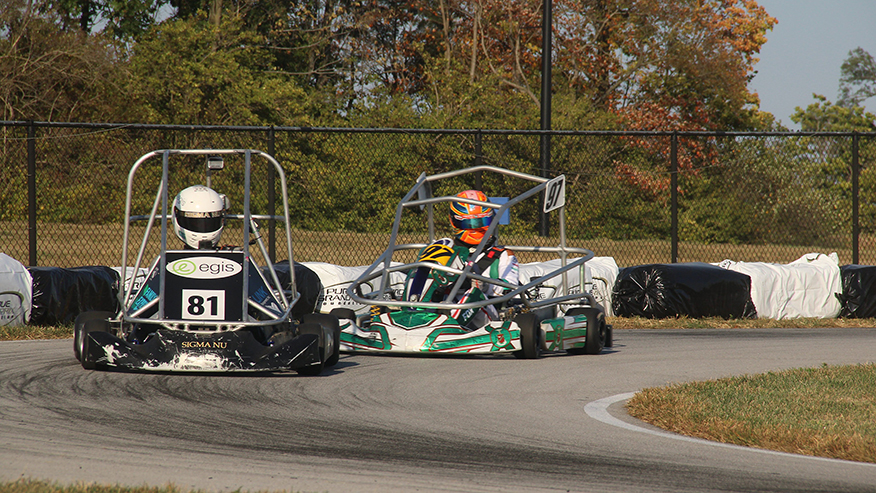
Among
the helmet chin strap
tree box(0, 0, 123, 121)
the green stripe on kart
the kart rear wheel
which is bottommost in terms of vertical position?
the green stripe on kart

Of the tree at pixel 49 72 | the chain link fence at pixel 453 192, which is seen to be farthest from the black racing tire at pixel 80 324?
the tree at pixel 49 72

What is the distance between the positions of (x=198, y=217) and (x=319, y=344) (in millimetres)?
1374

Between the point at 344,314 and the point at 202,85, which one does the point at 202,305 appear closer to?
the point at 344,314

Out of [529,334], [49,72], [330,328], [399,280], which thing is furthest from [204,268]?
[49,72]

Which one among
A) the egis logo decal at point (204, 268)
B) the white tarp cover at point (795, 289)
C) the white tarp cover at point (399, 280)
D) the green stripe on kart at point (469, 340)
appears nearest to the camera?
the egis logo decal at point (204, 268)

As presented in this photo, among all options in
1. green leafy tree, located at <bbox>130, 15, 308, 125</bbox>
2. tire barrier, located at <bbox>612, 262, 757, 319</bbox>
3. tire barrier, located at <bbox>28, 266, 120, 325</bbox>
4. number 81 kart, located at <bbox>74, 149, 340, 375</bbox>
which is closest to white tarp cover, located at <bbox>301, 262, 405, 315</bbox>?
tire barrier, located at <bbox>28, 266, 120, 325</bbox>

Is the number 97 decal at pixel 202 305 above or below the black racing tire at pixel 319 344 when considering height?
above

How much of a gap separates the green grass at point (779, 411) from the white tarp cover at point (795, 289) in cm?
409

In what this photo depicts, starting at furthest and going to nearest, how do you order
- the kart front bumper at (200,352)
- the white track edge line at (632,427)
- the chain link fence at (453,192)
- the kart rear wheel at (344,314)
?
the chain link fence at (453,192), the kart rear wheel at (344,314), the kart front bumper at (200,352), the white track edge line at (632,427)

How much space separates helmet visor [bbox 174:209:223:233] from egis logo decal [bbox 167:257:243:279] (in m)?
0.51

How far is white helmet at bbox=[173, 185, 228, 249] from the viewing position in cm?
719

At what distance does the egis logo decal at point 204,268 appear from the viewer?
6664 millimetres

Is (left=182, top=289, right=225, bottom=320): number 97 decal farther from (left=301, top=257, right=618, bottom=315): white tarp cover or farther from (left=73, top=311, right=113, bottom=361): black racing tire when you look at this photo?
(left=301, top=257, right=618, bottom=315): white tarp cover

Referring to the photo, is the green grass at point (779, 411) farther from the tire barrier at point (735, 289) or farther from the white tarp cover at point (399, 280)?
the tire barrier at point (735, 289)
